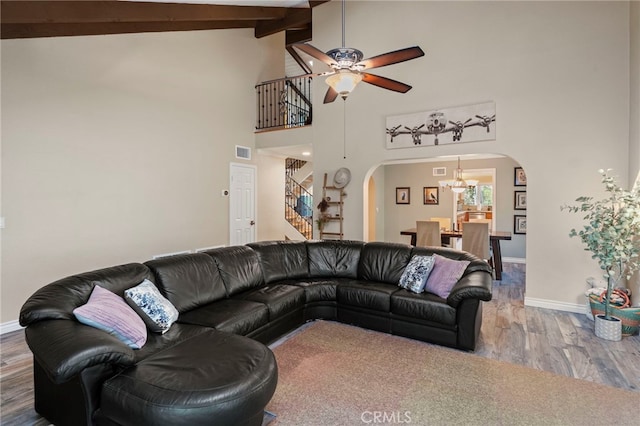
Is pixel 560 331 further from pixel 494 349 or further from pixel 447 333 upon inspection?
pixel 447 333

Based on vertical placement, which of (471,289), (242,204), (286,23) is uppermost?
(286,23)

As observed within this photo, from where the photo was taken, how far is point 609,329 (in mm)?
3295

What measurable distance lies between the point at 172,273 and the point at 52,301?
0.95m

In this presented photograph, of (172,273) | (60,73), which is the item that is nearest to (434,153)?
(172,273)

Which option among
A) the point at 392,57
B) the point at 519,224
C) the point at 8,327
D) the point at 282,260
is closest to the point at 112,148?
the point at 8,327

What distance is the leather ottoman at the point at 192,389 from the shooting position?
5.09 ft

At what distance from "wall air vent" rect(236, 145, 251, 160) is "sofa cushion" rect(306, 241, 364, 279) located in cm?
287

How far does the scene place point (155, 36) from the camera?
4848 millimetres

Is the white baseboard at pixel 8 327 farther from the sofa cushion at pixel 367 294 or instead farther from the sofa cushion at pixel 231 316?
the sofa cushion at pixel 367 294

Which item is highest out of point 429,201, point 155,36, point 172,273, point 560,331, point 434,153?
point 155,36

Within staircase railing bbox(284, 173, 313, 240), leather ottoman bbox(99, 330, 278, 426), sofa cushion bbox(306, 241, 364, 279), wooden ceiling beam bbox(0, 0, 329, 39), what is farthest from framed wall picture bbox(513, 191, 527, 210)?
leather ottoman bbox(99, 330, 278, 426)

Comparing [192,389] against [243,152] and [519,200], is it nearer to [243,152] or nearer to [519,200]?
[243,152]

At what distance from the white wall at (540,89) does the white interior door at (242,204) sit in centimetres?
289

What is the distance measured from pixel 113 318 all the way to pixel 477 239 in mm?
5397
